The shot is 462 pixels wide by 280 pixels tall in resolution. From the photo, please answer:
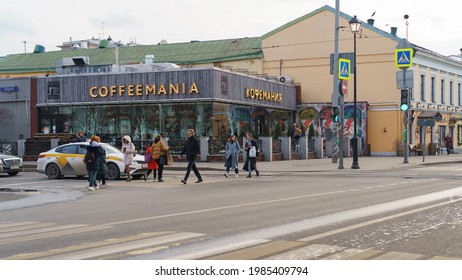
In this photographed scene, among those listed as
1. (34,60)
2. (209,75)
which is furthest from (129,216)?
(34,60)

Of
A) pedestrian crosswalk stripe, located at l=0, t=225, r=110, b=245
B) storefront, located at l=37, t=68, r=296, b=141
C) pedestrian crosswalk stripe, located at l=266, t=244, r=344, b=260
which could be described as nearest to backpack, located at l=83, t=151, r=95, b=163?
pedestrian crosswalk stripe, located at l=0, t=225, r=110, b=245

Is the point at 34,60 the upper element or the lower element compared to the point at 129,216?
upper

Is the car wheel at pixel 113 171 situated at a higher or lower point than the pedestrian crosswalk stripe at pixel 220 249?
higher

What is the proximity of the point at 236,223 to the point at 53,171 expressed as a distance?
14985 mm

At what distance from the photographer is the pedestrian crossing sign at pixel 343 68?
1203 inches

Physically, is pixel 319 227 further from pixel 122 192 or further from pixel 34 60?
pixel 34 60

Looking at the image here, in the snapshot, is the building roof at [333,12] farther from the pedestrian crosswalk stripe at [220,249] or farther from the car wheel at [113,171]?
the pedestrian crosswalk stripe at [220,249]

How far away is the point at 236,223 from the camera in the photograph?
10953mm

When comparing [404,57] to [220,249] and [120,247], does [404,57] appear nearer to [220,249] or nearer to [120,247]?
[220,249]

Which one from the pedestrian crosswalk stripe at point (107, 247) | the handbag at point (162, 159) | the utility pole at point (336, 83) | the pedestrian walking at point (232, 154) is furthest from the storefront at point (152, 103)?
the pedestrian crosswalk stripe at point (107, 247)

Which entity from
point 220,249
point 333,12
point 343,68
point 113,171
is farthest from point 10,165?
point 333,12

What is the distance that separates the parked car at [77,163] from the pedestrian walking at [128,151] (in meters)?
0.64

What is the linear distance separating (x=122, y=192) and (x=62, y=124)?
2395 cm
